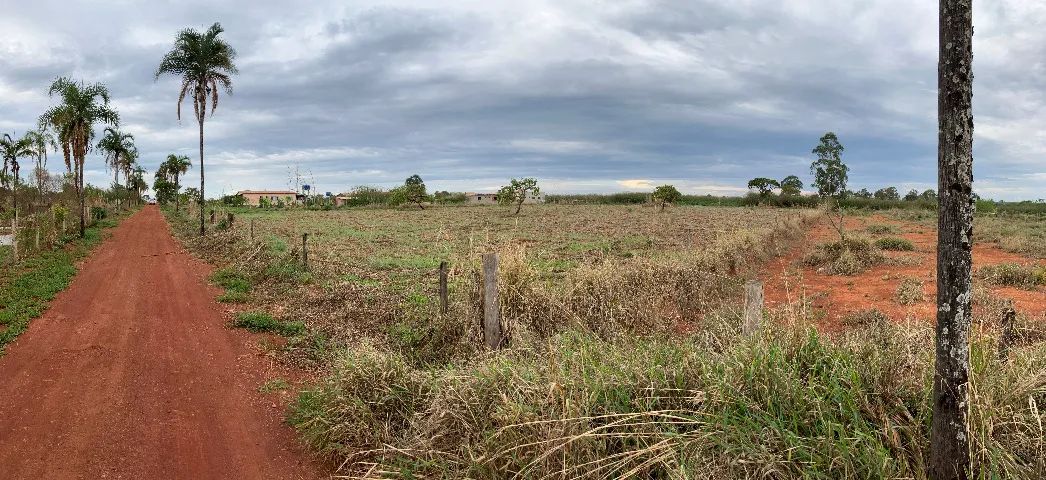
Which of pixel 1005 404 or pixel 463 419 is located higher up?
pixel 1005 404

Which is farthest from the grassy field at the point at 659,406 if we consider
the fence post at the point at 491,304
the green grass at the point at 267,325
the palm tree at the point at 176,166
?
the palm tree at the point at 176,166

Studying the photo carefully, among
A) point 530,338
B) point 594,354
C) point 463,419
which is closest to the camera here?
point 463,419

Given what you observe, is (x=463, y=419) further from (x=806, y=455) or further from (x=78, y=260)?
(x=78, y=260)

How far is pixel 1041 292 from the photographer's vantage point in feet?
38.7

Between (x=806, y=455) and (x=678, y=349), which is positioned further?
(x=678, y=349)

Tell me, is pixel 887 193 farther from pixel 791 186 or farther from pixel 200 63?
pixel 200 63

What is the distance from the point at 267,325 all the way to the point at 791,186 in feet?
243

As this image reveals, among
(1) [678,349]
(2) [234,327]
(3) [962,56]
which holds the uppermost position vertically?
(3) [962,56]

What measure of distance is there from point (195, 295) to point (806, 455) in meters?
11.6

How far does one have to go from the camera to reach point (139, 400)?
5902 millimetres

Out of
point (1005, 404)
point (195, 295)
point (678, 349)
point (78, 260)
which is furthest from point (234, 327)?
point (78, 260)

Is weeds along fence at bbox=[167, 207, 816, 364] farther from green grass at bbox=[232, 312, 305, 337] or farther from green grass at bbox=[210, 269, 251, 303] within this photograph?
green grass at bbox=[232, 312, 305, 337]

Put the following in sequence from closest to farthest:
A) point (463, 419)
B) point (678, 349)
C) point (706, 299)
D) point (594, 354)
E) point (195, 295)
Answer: point (463, 419)
point (678, 349)
point (594, 354)
point (706, 299)
point (195, 295)

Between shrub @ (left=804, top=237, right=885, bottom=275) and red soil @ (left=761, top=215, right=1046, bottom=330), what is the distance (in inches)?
11.2
